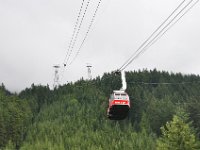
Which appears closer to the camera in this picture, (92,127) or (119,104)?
(119,104)

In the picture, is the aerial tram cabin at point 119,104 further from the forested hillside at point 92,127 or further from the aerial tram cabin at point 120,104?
the forested hillside at point 92,127

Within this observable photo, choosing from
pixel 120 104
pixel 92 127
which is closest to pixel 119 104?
pixel 120 104

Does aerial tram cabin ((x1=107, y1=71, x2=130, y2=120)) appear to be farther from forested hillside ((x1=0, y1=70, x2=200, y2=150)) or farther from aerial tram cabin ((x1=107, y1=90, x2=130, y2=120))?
forested hillside ((x1=0, y1=70, x2=200, y2=150))

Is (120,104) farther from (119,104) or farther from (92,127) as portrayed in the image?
(92,127)

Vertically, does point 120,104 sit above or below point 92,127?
below

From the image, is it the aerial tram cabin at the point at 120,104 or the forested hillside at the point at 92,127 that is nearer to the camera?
the aerial tram cabin at the point at 120,104

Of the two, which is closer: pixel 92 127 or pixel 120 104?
pixel 120 104

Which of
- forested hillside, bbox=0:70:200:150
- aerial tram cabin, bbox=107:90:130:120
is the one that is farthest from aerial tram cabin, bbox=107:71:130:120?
forested hillside, bbox=0:70:200:150

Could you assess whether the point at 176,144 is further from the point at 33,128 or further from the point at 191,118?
the point at 33,128

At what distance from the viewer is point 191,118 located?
118 m

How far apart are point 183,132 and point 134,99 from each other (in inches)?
4863

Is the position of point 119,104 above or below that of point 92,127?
below

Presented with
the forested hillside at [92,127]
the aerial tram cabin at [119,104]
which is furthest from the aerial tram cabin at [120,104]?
the forested hillside at [92,127]

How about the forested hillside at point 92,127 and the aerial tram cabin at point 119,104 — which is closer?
the aerial tram cabin at point 119,104
